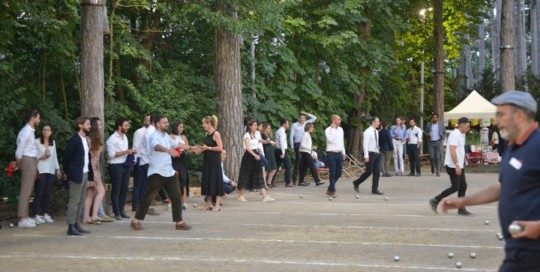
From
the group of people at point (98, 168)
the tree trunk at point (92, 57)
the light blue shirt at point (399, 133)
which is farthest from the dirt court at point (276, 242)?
the light blue shirt at point (399, 133)

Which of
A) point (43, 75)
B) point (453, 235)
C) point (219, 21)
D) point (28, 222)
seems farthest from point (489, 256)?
point (43, 75)

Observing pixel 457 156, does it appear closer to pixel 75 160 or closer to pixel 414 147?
pixel 75 160

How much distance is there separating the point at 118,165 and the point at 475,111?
2607cm

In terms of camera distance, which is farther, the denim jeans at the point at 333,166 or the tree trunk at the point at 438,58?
the tree trunk at the point at 438,58

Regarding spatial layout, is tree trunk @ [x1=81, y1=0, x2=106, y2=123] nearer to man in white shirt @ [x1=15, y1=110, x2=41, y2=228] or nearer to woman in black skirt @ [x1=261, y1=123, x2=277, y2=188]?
man in white shirt @ [x1=15, y1=110, x2=41, y2=228]

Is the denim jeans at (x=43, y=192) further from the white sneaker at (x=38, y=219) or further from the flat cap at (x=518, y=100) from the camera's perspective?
the flat cap at (x=518, y=100)

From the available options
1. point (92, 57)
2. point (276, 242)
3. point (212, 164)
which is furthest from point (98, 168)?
point (276, 242)

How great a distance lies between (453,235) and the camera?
520 inches

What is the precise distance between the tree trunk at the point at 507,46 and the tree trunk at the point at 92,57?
42.7ft

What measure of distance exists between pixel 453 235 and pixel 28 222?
635cm

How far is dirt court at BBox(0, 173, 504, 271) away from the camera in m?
10.5

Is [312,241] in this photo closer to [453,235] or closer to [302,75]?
[453,235]

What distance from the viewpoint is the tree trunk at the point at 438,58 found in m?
36.8

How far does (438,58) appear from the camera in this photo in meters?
36.9
